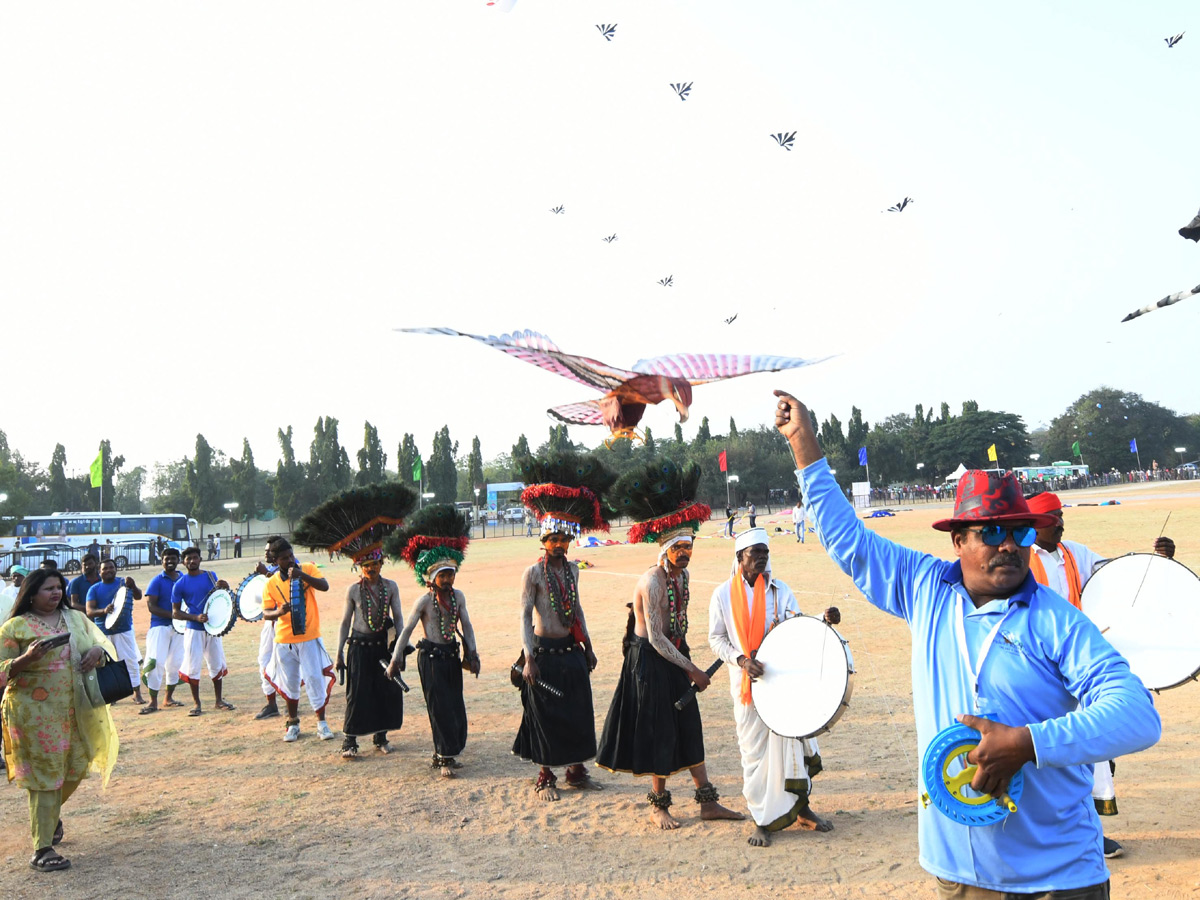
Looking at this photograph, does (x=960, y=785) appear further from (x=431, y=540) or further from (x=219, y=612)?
(x=219, y=612)

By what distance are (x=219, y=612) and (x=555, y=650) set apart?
18.9ft

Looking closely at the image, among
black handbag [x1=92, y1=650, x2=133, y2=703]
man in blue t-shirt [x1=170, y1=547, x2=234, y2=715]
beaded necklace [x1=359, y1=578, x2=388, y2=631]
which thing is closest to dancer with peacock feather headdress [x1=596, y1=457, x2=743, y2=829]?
beaded necklace [x1=359, y1=578, x2=388, y2=631]

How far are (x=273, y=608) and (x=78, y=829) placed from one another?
3061 mm

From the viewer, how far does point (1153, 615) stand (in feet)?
14.8

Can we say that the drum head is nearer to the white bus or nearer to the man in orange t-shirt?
the man in orange t-shirt

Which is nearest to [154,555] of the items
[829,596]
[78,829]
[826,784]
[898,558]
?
[829,596]

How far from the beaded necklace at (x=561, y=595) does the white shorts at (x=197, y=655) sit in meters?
5.82

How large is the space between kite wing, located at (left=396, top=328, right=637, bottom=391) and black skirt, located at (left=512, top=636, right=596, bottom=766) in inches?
127

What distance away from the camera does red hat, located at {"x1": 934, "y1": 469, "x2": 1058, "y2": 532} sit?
95.2 inches

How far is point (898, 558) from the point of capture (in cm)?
280

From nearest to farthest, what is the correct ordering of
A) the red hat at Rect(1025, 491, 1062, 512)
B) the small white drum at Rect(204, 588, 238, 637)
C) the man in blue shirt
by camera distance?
the man in blue shirt, the red hat at Rect(1025, 491, 1062, 512), the small white drum at Rect(204, 588, 238, 637)

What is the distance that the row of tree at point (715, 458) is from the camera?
228 ft

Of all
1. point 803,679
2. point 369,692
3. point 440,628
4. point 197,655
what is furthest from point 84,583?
point 803,679

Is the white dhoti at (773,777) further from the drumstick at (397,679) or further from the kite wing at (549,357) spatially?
the drumstick at (397,679)
